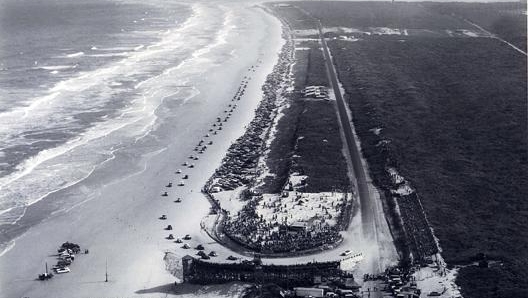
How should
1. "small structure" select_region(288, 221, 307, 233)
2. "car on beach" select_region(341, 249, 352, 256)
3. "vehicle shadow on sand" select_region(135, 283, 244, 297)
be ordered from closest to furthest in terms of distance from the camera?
"vehicle shadow on sand" select_region(135, 283, 244, 297) < "car on beach" select_region(341, 249, 352, 256) < "small structure" select_region(288, 221, 307, 233)

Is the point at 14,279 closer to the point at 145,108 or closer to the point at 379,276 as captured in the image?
the point at 379,276

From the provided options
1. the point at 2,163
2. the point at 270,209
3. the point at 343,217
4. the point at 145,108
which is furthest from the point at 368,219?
the point at 145,108

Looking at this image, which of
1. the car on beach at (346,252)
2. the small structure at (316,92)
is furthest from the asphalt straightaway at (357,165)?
the car on beach at (346,252)

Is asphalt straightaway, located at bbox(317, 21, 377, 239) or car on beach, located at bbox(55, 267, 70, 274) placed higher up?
asphalt straightaway, located at bbox(317, 21, 377, 239)

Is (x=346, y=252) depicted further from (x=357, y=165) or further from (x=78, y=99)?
(x=78, y=99)

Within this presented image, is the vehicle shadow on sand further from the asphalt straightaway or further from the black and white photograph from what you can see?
the asphalt straightaway

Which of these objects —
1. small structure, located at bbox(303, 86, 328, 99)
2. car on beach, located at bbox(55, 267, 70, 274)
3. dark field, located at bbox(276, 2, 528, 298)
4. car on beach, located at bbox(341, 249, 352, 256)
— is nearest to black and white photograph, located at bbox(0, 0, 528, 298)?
car on beach, located at bbox(55, 267, 70, 274)
